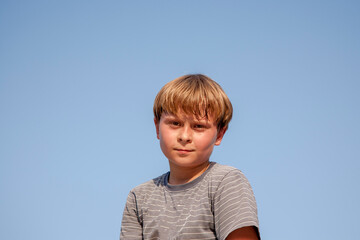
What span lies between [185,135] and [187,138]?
26 mm

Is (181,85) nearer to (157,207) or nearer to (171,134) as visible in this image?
(171,134)

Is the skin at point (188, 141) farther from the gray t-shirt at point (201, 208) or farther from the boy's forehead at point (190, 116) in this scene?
the gray t-shirt at point (201, 208)

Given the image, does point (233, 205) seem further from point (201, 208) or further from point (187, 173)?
point (187, 173)

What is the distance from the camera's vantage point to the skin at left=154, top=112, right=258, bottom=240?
334 cm

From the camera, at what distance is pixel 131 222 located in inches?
148

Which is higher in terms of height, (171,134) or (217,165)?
(171,134)

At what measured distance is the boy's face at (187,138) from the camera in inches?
131

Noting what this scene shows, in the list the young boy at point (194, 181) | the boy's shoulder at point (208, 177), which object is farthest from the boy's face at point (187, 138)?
the boy's shoulder at point (208, 177)

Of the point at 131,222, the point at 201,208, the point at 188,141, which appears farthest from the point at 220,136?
the point at 131,222

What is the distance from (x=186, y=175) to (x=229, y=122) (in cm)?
53

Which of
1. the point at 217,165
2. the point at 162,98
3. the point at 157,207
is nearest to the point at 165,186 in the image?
the point at 157,207

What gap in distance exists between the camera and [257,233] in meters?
3.03

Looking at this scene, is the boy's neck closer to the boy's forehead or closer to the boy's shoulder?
the boy's shoulder

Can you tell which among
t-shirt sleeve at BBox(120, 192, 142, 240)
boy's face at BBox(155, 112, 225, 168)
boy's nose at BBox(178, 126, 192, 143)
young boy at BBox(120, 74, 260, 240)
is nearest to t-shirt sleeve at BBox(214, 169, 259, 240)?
young boy at BBox(120, 74, 260, 240)
